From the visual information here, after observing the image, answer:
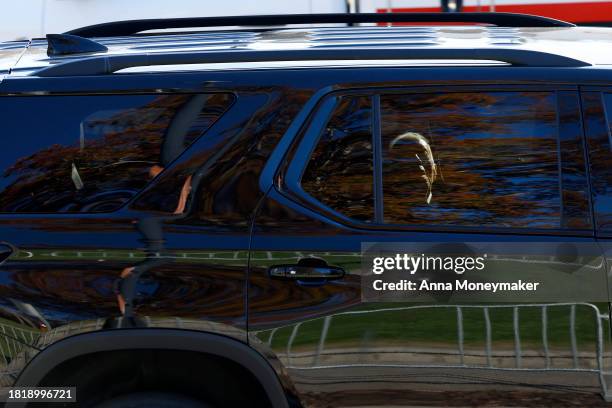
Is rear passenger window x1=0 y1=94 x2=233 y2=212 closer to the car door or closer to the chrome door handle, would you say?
the car door

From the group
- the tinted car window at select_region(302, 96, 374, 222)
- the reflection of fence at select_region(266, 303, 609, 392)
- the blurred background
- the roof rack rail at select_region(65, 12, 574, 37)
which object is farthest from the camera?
the blurred background

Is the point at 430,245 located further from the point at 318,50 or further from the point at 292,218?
the point at 318,50

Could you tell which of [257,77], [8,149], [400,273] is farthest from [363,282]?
[8,149]

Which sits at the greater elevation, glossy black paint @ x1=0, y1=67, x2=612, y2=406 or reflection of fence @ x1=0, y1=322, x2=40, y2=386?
glossy black paint @ x1=0, y1=67, x2=612, y2=406

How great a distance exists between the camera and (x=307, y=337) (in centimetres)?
278

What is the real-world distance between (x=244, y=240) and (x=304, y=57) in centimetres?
59

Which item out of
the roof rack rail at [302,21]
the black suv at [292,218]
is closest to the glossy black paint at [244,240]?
the black suv at [292,218]

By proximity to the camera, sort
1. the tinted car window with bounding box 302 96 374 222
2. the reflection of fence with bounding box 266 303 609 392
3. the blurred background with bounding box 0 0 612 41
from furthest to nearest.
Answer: the blurred background with bounding box 0 0 612 41, the tinted car window with bounding box 302 96 374 222, the reflection of fence with bounding box 266 303 609 392

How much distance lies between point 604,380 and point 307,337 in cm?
83

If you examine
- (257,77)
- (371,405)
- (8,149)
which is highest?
(257,77)

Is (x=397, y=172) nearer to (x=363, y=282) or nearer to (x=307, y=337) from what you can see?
(x=363, y=282)

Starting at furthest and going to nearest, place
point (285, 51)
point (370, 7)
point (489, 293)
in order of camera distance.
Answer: point (370, 7)
point (285, 51)
point (489, 293)

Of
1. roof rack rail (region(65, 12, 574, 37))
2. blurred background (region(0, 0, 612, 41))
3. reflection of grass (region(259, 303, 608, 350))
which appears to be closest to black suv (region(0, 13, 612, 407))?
reflection of grass (region(259, 303, 608, 350))

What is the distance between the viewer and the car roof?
116 inches
